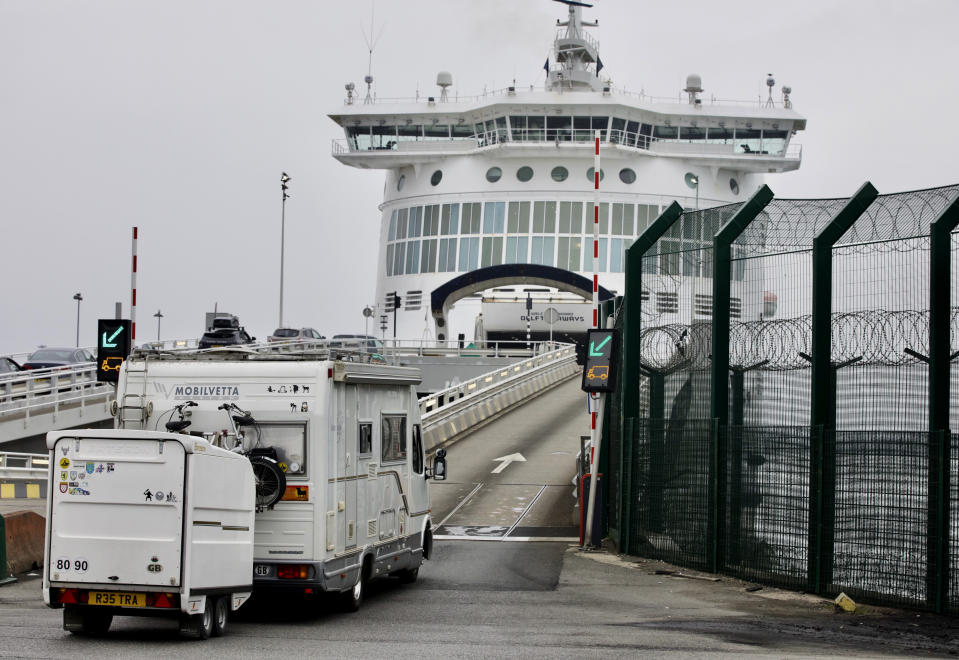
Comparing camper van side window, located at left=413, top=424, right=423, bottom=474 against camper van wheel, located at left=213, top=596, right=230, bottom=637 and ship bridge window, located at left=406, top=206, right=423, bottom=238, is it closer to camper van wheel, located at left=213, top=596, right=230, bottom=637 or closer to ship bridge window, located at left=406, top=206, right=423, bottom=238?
camper van wheel, located at left=213, top=596, right=230, bottom=637

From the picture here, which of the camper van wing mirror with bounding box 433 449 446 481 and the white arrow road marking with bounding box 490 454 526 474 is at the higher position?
the camper van wing mirror with bounding box 433 449 446 481

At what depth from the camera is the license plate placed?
36.4 feet

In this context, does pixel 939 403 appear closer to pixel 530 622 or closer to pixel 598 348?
pixel 530 622

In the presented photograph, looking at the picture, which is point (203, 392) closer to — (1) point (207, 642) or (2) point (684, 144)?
(1) point (207, 642)

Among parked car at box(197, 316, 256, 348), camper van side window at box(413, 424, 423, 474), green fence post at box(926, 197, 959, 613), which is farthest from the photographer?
parked car at box(197, 316, 256, 348)

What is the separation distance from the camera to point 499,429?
35.0 m

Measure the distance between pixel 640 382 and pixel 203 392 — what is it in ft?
26.3

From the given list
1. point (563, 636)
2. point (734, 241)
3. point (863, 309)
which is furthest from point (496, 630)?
point (734, 241)

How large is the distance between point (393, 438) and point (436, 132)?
59.5 m

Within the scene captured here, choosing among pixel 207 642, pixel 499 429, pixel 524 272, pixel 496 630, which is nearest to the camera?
pixel 207 642

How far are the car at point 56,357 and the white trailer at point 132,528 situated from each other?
33.5 metres

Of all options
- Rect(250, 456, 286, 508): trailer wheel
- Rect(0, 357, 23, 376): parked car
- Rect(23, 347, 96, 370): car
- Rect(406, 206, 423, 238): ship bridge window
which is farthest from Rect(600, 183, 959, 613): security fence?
Rect(406, 206, 423, 238): ship bridge window

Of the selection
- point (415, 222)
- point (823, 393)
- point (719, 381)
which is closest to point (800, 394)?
point (823, 393)

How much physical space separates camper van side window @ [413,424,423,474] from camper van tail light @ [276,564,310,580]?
11.9 feet
